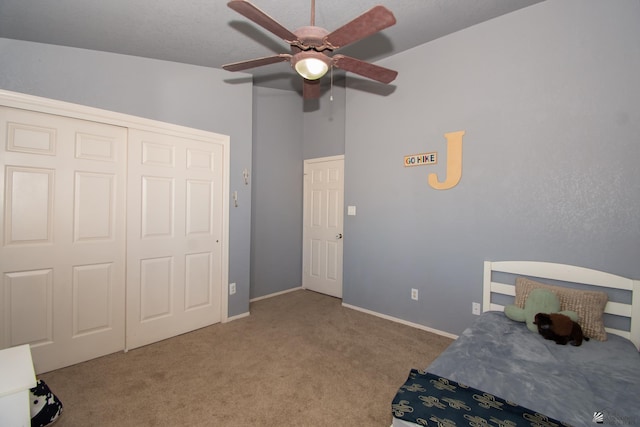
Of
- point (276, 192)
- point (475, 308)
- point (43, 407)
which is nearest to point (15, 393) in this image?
point (43, 407)

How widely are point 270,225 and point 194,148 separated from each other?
1.62 m

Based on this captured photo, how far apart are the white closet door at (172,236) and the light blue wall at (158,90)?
7.9 inches

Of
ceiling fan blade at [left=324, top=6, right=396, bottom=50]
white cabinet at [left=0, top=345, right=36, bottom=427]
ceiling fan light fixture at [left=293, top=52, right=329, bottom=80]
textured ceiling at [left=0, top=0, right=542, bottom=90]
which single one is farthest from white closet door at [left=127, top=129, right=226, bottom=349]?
ceiling fan blade at [left=324, top=6, right=396, bottom=50]

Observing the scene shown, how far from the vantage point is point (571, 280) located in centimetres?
218

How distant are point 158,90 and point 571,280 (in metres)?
3.88

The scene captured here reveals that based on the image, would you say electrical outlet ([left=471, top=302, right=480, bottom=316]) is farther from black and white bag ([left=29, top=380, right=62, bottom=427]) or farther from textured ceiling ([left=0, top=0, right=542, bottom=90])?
black and white bag ([left=29, top=380, right=62, bottom=427])

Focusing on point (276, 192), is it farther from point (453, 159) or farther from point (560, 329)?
point (560, 329)

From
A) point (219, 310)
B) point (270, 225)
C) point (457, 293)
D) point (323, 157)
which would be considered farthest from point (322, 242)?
point (457, 293)

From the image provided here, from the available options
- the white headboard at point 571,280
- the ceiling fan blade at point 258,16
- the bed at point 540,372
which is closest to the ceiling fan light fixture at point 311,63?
the ceiling fan blade at point 258,16

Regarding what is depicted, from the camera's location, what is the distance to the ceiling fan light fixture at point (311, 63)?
1.61 meters

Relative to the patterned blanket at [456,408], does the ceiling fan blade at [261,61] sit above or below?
above

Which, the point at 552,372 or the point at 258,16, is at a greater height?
the point at 258,16

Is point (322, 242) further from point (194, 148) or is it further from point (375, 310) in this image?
point (194, 148)

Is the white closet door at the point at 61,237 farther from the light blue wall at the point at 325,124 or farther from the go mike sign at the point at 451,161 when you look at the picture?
the go mike sign at the point at 451,161
